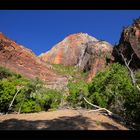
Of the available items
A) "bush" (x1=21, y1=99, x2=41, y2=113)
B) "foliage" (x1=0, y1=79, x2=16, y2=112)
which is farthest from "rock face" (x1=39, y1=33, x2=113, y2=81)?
"foliage" (x1=0, y1=79, x2=16, y2=112)

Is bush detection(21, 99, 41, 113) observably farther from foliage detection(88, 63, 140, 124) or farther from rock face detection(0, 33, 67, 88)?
rock face detection(0, 33, 67, 88)

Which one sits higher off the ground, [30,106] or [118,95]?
[118,95]

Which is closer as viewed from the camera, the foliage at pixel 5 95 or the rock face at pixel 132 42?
the foliage at pixel 5 95

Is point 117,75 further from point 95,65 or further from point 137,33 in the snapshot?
point 95,65

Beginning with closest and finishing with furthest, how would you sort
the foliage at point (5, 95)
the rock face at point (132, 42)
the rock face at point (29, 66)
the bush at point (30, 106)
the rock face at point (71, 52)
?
the foliage at point (5, 95) < the bush at point (30, 106) < the rock face at point (132, 42) < the rock face at point (29, 66) < the rock face at point (71, 52)

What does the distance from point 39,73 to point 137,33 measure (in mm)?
36417

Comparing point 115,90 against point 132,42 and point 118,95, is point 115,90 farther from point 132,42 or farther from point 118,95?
point 132,42

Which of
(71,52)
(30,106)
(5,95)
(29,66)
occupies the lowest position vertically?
(30,106)

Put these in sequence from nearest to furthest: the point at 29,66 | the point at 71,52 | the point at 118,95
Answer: the point at 118,95
the point at 29,66
the point at 71,52

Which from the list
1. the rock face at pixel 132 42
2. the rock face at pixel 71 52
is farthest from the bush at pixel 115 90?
the rock face at pixel 71 52

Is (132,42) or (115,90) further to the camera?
(132,42)

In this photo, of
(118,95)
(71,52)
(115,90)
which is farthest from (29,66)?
(118,95)

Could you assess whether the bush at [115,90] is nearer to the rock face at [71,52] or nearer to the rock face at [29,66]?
the rock face at [71,52]
